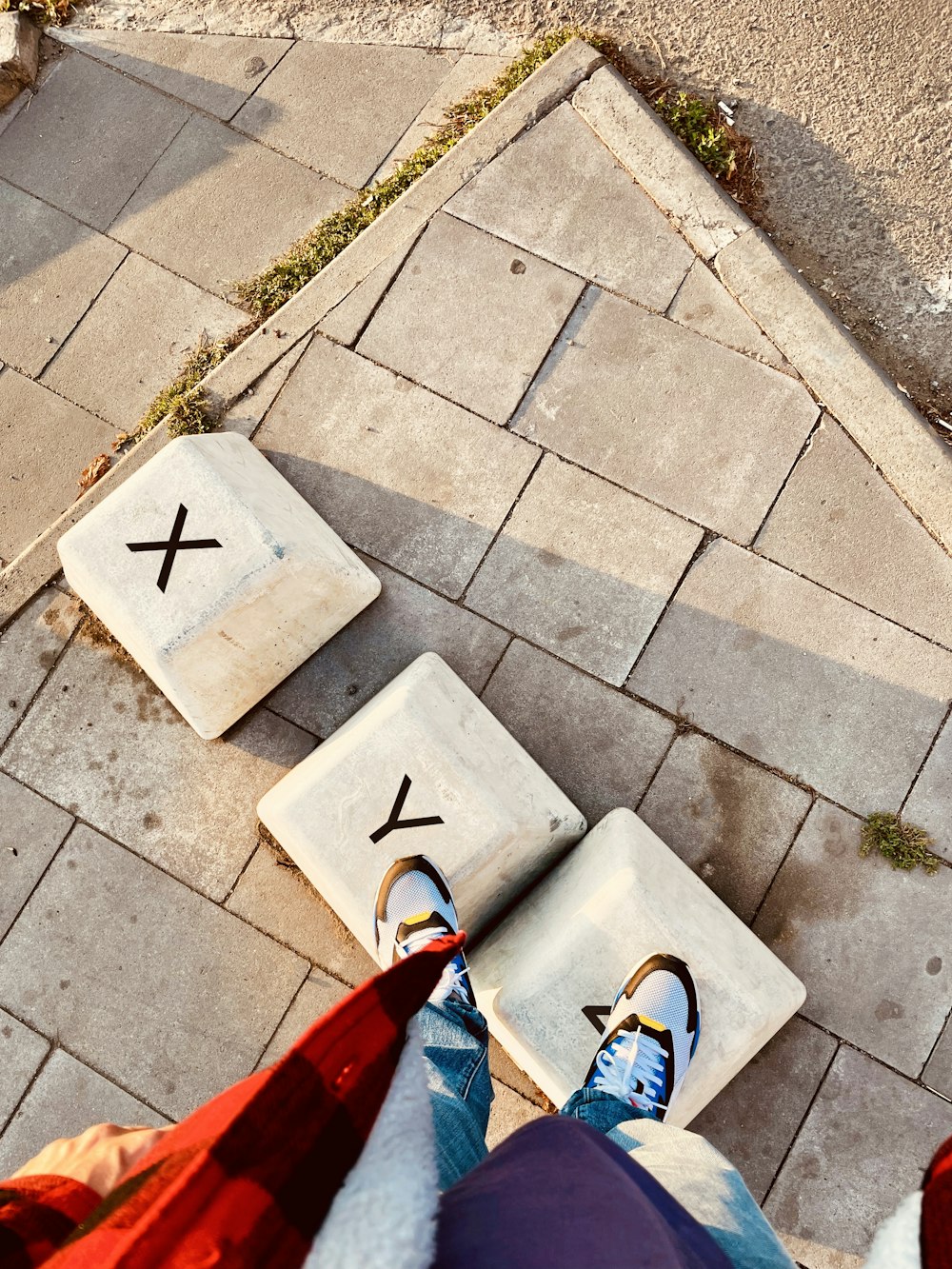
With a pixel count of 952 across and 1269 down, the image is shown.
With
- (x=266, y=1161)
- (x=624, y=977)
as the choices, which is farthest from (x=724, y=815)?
(x=266, y=1161)

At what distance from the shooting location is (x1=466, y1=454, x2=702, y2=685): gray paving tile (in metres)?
3.72

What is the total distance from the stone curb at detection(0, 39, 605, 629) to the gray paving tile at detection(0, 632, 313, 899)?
0.60 metres

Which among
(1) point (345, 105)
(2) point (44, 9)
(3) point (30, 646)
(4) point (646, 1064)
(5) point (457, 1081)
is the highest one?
(2) point (44, 9)

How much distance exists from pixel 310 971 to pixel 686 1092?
5.01 feet

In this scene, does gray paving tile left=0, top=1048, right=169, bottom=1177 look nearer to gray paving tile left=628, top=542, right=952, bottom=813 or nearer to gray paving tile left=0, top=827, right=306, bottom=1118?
gray paving tile left=0, top=827, right=306, bottom=1118

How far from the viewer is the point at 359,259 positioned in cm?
404

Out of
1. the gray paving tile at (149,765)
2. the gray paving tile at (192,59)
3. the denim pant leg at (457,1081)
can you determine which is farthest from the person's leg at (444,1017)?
the gray paving tile at (192,59)

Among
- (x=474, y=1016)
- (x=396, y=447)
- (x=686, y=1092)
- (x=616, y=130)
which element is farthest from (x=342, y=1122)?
(x=616, y=130)

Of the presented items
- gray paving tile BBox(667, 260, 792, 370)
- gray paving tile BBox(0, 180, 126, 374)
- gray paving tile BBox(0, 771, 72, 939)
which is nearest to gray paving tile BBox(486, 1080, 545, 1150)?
gray paving tile BBox(0, 771, 72, 939)

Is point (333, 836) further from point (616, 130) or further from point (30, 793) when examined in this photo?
point (616, 130)

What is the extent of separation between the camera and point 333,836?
3248mm

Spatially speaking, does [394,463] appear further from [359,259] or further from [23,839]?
[23,839]

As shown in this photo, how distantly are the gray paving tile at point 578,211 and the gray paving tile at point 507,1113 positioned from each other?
11.0 ft

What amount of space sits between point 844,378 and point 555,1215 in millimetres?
3341
